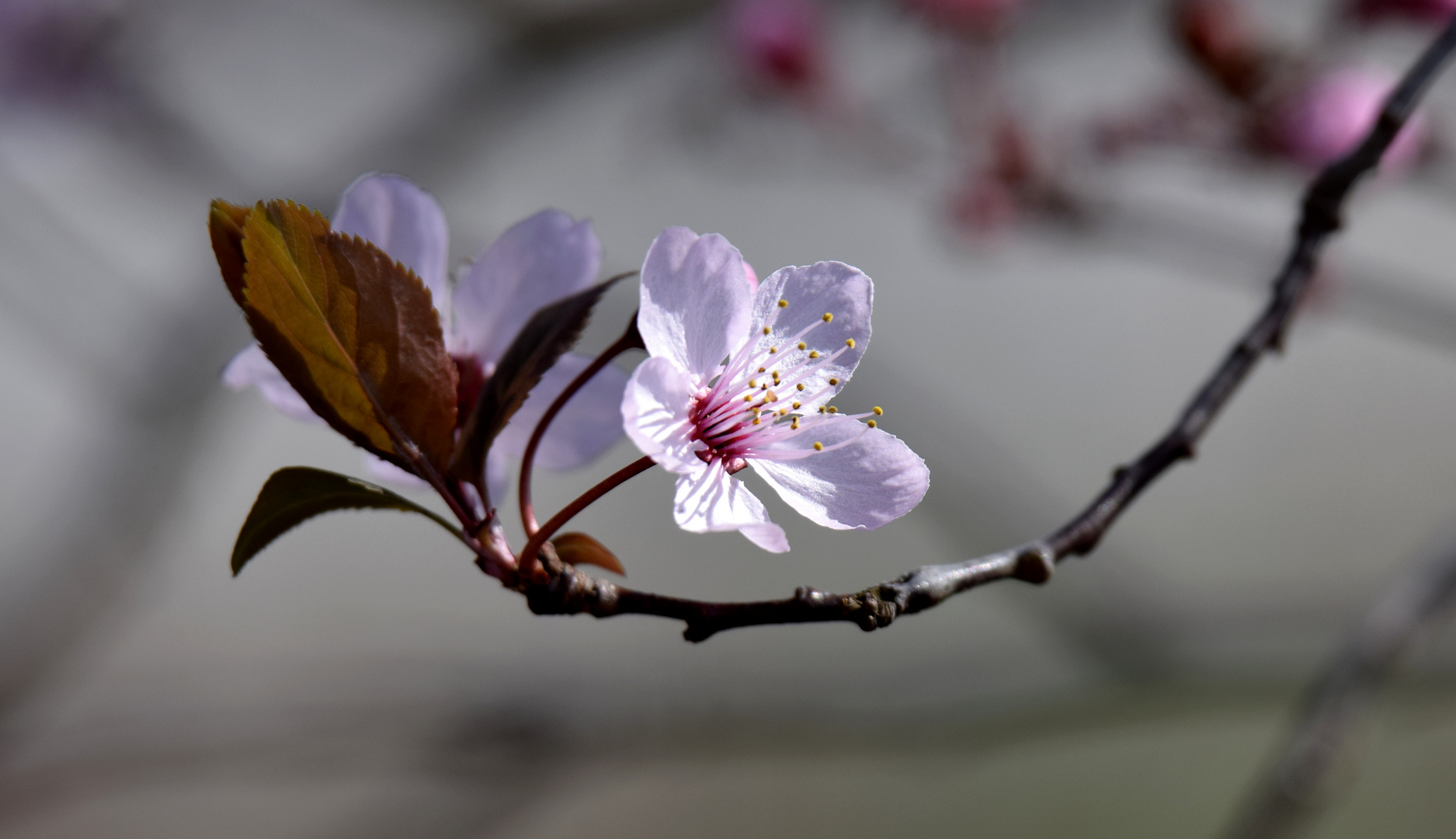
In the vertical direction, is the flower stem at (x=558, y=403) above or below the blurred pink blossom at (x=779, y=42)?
below

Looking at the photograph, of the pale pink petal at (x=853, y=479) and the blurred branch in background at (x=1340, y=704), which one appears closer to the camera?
the pale pink petal at (x=853, y=479)

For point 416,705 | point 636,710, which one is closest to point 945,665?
point 636,710

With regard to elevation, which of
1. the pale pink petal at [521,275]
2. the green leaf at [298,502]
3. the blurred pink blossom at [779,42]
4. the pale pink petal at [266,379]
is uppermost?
the blurred pink blossom at [779,42]

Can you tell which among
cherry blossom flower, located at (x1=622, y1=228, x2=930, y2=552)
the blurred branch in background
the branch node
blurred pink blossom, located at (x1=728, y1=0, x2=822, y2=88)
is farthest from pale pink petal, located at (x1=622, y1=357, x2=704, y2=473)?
blurred pink blossom, located at (x1=728, y1=0, x2=822, y2=88)

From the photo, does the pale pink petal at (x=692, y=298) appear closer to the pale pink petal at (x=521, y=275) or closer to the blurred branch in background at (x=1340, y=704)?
the pale pink petal at (x=521, y=275)

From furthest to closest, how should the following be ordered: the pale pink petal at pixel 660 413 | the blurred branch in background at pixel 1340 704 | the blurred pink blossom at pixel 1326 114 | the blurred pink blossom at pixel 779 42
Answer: the blurred pink blossom at pixel 779 42, the blurred pink blossom at pixel 1326 114, the blurred branch in background at pixel 1340 704, the pale pink petal at pixel 660 413

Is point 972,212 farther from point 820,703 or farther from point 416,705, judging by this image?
point 416,705

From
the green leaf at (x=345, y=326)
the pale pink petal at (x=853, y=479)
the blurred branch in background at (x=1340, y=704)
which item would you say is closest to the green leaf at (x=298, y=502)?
the green leaf at (x=345, y=326)
